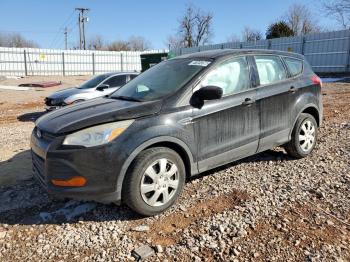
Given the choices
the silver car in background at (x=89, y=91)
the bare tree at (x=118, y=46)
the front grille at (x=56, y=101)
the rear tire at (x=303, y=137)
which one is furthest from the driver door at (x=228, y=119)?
the bare tree at (x=118, y=46)

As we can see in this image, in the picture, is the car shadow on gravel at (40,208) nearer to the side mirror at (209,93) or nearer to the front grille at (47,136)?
the front grille at (47,136)

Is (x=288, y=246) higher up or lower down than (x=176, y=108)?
lower down

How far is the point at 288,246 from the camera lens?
3.07 meters

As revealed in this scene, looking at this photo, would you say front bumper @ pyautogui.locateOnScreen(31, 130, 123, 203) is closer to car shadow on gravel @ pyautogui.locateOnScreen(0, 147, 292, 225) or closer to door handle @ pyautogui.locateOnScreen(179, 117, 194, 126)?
car shadow on gravel @ pyautogui.locateOnScreen(0, 147, 292, 225)

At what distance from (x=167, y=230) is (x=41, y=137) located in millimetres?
1620

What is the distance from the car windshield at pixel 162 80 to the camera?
407cm

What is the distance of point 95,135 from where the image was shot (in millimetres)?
3354

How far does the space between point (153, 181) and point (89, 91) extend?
7097mm

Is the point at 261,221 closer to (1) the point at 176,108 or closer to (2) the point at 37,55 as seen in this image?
(1) the point at 176,108

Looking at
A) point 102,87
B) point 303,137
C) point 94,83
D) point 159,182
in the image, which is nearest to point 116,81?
point 102,87

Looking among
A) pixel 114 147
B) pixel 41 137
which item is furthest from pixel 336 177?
pixel 41 137

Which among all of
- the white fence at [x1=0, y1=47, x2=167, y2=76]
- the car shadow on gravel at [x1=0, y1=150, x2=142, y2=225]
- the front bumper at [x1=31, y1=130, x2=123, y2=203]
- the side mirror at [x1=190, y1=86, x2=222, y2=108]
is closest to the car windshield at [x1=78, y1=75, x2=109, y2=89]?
the car shadow on gravel at [x1=0, y1=150, x2=142, y2=225]

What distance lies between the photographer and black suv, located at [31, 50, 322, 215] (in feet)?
11.0

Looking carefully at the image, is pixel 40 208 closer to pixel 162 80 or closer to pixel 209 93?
pixel 162 80
